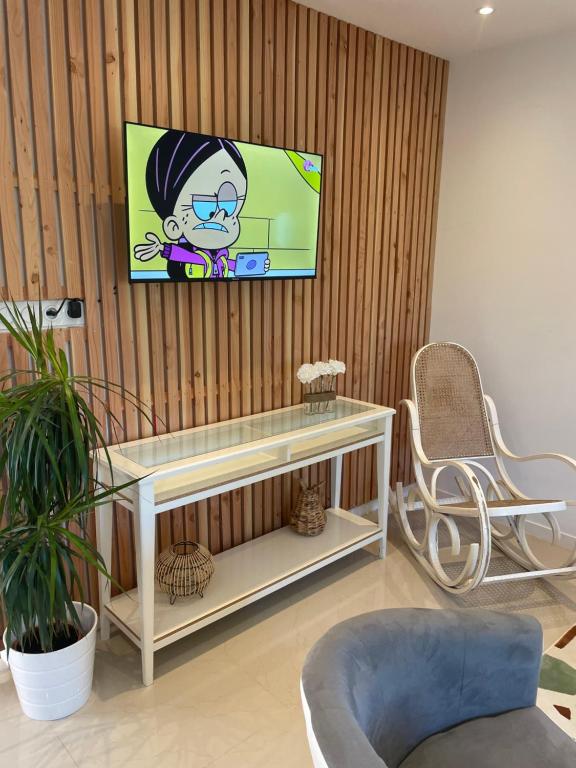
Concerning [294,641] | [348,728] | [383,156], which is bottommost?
[294,641]

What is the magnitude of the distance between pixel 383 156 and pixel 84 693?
9.66 feet

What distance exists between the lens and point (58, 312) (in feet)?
7.34

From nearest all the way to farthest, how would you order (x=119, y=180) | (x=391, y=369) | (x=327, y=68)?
(x=119, y=180)
(x=327, y=68)
(x=391, y=369)

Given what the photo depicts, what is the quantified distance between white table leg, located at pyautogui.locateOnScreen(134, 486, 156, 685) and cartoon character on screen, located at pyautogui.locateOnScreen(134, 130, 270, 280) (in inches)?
36.0

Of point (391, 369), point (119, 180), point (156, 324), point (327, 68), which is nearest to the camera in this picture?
point (119, 180)

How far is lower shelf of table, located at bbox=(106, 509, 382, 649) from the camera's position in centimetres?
238

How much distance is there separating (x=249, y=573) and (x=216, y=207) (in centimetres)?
161

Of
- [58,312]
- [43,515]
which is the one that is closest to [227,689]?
[43,515]

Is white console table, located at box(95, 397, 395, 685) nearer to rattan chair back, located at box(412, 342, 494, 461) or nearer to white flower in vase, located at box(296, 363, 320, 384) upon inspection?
white flower in vase, located at box(296, 363, 320, 384)

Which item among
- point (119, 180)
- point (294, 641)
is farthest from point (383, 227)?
point (294, 641)

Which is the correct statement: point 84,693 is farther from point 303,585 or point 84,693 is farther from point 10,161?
point 10,161

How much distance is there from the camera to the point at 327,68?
2.96m

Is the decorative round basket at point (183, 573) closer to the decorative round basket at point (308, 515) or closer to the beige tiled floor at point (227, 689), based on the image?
the beige tiled floor at point (227, 689)

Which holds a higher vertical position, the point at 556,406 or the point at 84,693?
the point at 556,406
